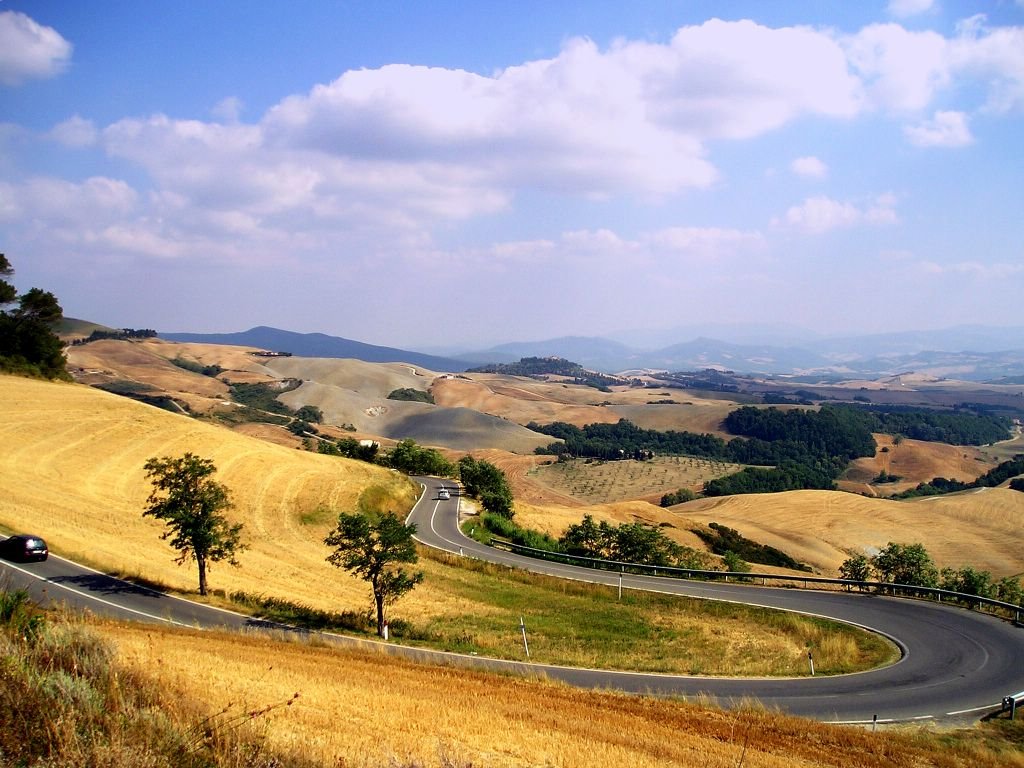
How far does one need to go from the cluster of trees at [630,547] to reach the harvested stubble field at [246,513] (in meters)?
10.0

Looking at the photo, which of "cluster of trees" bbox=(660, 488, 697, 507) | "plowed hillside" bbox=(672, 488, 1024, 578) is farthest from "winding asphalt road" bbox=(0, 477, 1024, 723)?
"cluster of trees" bbox=(660, 488, 697, 507)

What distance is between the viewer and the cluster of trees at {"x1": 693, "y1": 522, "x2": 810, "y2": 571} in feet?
235

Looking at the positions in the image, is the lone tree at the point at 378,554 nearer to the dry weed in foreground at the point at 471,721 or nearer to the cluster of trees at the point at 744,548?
the dry weed in foreground at the point at 471,721

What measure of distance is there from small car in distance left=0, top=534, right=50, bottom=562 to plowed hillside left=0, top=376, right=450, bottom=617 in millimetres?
1878

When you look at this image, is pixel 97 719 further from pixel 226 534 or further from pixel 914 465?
pixel 914 465

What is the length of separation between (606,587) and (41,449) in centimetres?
4477

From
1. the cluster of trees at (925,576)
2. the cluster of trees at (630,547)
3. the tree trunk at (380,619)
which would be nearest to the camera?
the tree trunk at (380,619)

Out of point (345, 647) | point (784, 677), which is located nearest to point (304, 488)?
point (345, 647)

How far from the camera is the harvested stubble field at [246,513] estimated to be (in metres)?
28.9

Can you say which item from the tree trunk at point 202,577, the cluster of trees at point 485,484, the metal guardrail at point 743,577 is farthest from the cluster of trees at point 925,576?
the tree trunk at point 202,577

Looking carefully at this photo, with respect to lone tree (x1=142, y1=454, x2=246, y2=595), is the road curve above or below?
below

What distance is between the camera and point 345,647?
20.4 metres

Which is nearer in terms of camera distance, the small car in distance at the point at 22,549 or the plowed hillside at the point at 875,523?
the small car in distance at the point at 22,549

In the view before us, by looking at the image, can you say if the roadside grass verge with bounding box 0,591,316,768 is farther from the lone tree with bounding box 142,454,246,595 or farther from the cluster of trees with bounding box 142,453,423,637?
the lone tree with bounding box 142,454,246,595
